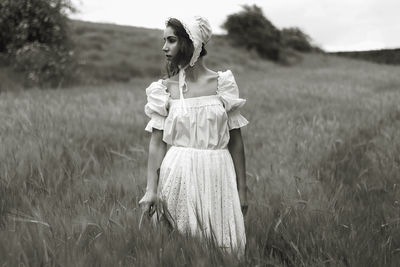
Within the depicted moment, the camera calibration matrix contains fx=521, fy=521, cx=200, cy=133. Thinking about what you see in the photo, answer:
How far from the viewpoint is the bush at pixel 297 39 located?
92.4ft

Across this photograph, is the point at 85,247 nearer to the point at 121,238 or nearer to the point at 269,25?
the point at 121,238

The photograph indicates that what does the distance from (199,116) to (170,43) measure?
36cm

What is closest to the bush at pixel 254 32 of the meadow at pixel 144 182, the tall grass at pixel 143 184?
the meadow at pixel 144 182

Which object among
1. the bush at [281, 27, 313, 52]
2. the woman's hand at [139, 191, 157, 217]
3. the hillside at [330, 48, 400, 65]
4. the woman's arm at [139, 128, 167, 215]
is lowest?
the woman's hand at [139, 191, 157, 217]

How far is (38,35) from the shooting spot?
40.3 feet

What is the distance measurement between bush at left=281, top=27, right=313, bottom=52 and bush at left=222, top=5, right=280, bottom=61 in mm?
3408

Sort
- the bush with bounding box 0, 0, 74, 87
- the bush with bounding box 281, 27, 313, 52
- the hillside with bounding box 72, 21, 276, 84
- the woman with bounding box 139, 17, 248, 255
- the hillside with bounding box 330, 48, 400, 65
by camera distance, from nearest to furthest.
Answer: the woman with bounding box 139, 17, 248, 255
the bush with bounding box 0, 0, 74, 87
the hillside with bounding box 72, 21, 276, 84
the hillside with bounding box 330, 48, 400, 65
the bush with bounding box 281, 27, 313, 52

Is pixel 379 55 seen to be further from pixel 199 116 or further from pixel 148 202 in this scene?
pixel 148 202

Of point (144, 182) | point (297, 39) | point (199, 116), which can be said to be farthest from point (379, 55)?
point (199, 116)

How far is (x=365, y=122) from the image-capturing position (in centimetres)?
623

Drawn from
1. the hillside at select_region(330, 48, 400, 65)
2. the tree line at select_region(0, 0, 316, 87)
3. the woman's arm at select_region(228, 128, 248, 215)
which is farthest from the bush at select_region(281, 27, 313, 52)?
the woman's arm at select_region(228, 128, 248, 215)

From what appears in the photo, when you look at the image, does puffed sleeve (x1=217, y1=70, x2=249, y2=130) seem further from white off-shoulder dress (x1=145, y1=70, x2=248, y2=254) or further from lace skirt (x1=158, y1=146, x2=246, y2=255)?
lace skirt (x1=158, y1=146, x2=246, y2=255)

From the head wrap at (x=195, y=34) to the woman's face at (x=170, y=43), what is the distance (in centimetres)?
8

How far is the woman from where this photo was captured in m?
2.37
